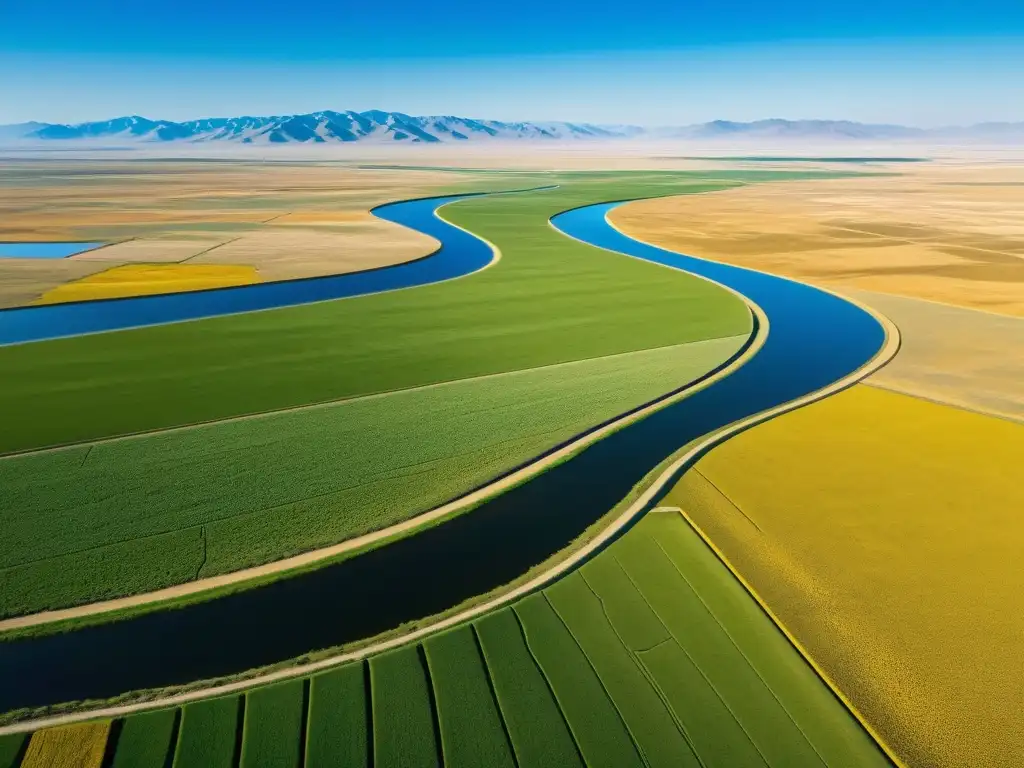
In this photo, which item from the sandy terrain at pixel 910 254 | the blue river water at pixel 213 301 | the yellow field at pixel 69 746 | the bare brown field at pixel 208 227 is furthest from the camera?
the bare brown field at pixel 208 227

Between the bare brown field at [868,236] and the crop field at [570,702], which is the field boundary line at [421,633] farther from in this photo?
the bare brown field at [868,236]

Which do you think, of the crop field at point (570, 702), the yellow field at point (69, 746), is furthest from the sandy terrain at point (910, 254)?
the yellow field at point (69, 746)

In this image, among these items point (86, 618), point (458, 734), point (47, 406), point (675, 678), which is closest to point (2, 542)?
point (86, 618)

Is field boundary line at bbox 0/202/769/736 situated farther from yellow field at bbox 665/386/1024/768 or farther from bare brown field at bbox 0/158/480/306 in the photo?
bare brown field at bbox 0/158/480/306

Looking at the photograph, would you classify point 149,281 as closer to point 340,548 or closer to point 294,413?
point 294,413

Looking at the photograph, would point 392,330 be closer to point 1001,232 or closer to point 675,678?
point 675,678

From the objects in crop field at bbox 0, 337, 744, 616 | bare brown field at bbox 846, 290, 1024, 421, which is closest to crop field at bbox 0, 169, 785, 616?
crop field at bbox 0, 337, 744, 616
